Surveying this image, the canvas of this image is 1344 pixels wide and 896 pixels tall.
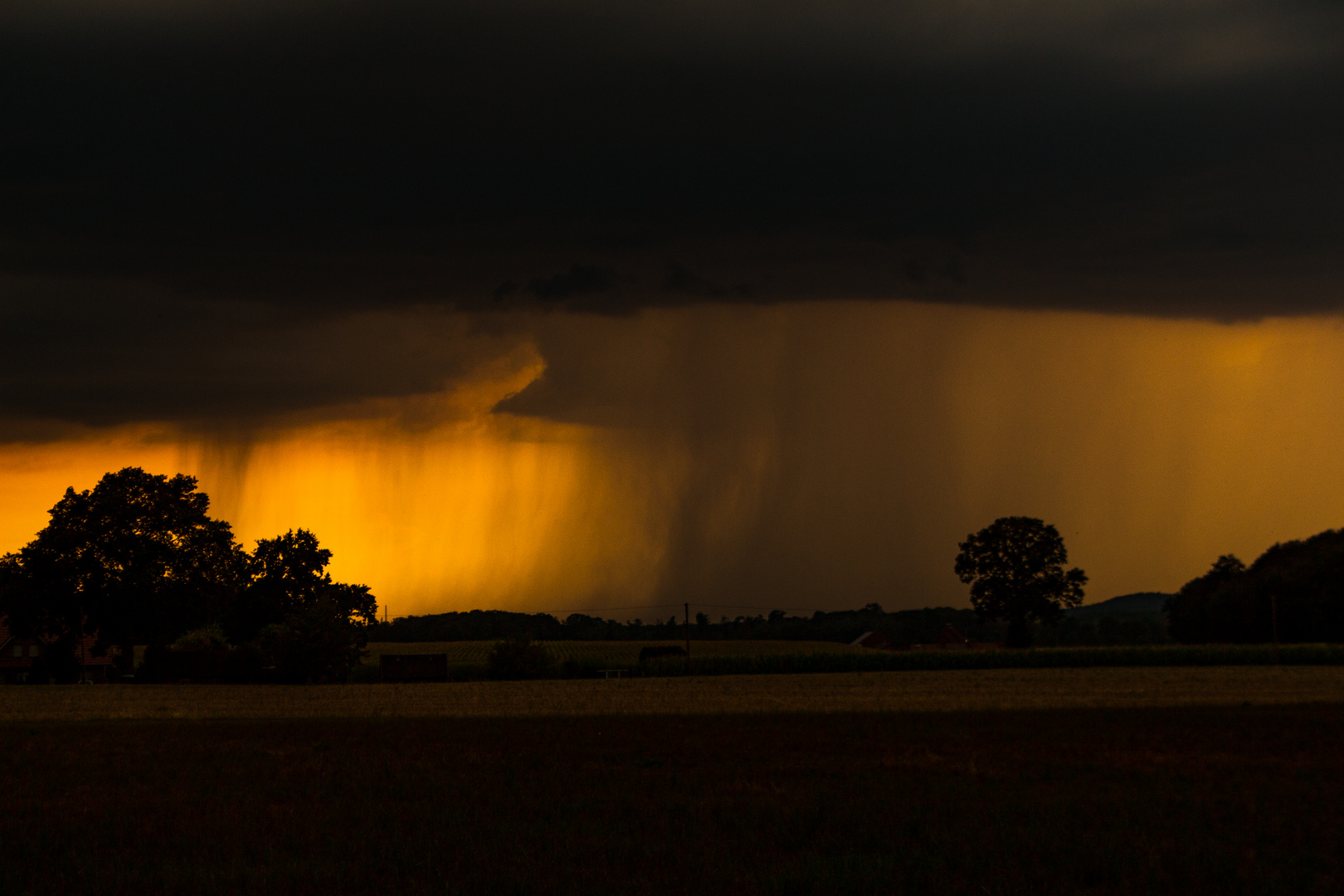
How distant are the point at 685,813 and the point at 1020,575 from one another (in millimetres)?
116766

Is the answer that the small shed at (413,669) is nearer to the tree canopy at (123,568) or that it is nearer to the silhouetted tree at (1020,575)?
the tree canopy at (123,568)

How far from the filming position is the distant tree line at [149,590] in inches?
3159

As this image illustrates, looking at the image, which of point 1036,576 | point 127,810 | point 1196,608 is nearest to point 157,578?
point 127,810

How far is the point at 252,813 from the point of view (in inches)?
733

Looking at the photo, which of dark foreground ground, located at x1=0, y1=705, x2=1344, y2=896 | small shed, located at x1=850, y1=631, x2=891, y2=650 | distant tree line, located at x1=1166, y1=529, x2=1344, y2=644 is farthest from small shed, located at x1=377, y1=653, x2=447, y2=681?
small shed, located at x1=850, y1=631, x2=891, y2=650

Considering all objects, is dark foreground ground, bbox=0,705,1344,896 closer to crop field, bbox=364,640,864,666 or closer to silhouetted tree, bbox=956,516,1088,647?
crop field, bbox=364,640,864,666

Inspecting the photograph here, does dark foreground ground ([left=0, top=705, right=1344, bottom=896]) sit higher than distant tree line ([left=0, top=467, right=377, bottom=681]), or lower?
lower

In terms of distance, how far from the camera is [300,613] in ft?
271

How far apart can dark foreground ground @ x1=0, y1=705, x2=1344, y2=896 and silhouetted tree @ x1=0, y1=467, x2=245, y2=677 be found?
53381mm

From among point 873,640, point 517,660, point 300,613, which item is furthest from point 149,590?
point 873,640

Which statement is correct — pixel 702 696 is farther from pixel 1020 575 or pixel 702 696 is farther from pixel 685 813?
pixel 1020 575

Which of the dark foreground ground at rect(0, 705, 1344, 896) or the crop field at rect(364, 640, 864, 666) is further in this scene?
the crop field at rect(364, 640, 864, 666)

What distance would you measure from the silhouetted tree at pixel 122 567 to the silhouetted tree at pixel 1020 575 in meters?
81.3

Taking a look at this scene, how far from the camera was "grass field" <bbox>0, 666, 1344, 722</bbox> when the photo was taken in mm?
46500
